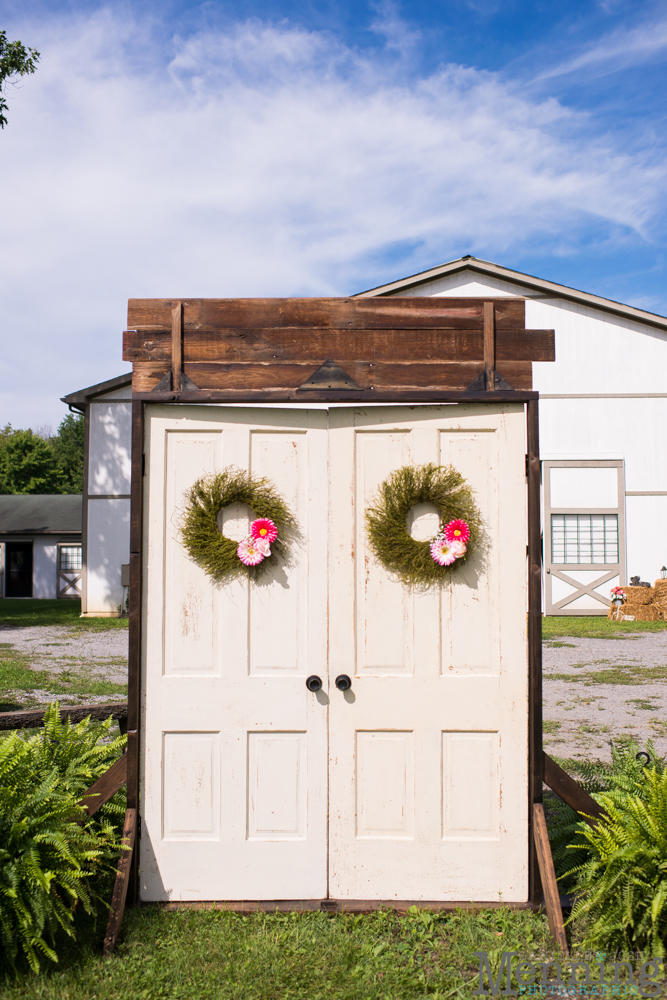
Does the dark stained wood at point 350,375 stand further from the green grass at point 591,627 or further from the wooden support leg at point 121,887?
the green grass at point 591,627

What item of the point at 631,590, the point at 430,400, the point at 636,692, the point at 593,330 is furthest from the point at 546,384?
the point at 430,400

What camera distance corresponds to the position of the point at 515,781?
147 inches

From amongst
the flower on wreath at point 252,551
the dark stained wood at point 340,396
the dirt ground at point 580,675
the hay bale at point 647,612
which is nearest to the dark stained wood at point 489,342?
the dark stained wood at point 340,396

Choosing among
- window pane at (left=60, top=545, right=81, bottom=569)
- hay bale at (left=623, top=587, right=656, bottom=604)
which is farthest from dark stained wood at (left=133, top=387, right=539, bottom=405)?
window pane at (left=60, top=545, right=81, bottom=569)

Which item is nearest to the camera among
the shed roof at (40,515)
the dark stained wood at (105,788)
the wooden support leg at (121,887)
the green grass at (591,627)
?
the wooden support leg at (121,887)

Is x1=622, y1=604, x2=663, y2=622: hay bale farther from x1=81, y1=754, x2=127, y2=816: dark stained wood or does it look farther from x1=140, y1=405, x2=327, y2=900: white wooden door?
x1=81, y1=754, x2=127, y2=816: dark stained wood

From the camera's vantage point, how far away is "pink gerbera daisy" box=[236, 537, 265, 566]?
149 inches

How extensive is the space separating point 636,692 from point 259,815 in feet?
24.3

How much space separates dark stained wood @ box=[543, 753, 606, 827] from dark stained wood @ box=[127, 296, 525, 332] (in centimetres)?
254

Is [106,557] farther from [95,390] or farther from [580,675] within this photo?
[580,675]

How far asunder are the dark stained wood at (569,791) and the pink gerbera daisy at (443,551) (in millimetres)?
1210

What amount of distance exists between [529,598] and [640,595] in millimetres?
14929

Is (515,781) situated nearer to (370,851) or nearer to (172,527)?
(370,851)

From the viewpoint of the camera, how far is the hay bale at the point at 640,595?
1695 centimetres
